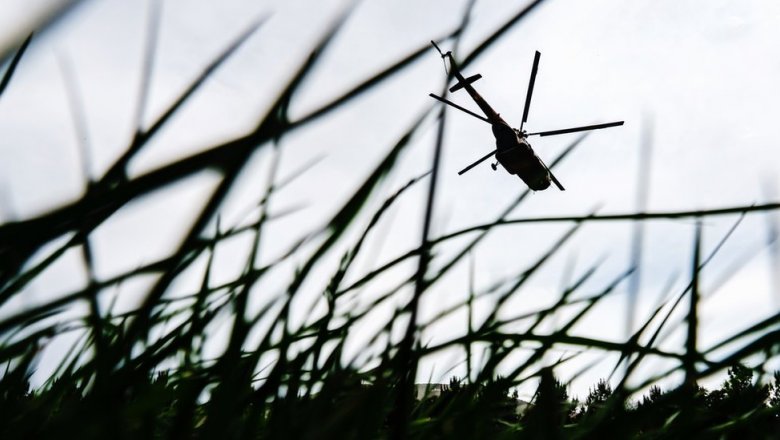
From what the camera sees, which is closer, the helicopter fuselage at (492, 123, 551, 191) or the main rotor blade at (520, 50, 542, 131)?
the main rotor blade at (520, 50, 542, 131)

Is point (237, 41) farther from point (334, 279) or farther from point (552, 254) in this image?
point (552, 254)

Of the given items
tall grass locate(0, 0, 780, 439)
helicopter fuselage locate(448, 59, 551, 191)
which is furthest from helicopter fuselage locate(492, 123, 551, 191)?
tall grass locate(0, 0, 780, 439)

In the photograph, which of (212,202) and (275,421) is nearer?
(212,202)

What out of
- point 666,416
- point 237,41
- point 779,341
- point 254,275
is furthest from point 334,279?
point 666,416

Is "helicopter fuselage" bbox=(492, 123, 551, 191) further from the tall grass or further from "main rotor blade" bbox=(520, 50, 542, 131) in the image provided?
the tall grass

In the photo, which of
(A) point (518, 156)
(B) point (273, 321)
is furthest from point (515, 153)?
(B) point (273, 321)

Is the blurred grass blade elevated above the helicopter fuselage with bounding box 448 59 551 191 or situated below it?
below

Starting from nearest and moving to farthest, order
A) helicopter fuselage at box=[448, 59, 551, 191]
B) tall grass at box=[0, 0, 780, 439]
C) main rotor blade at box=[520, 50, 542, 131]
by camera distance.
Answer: tall grass at box=[0, 0, 780, 439] < main rotor blade at box=[520, 50, 542, 131] < helicopter fuselage at box=[448, 59, 551, 191]

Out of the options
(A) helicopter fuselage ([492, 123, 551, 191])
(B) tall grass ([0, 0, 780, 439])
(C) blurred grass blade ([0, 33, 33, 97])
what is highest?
(A) helicopter fuselage ([492, 123, 551, 191])

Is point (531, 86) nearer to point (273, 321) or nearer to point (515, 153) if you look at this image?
point (515, 153)

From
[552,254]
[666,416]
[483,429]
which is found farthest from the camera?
[666,416]

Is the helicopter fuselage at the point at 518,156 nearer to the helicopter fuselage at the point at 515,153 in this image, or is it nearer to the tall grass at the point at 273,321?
the helicopter fuselage at the point at 515,153
